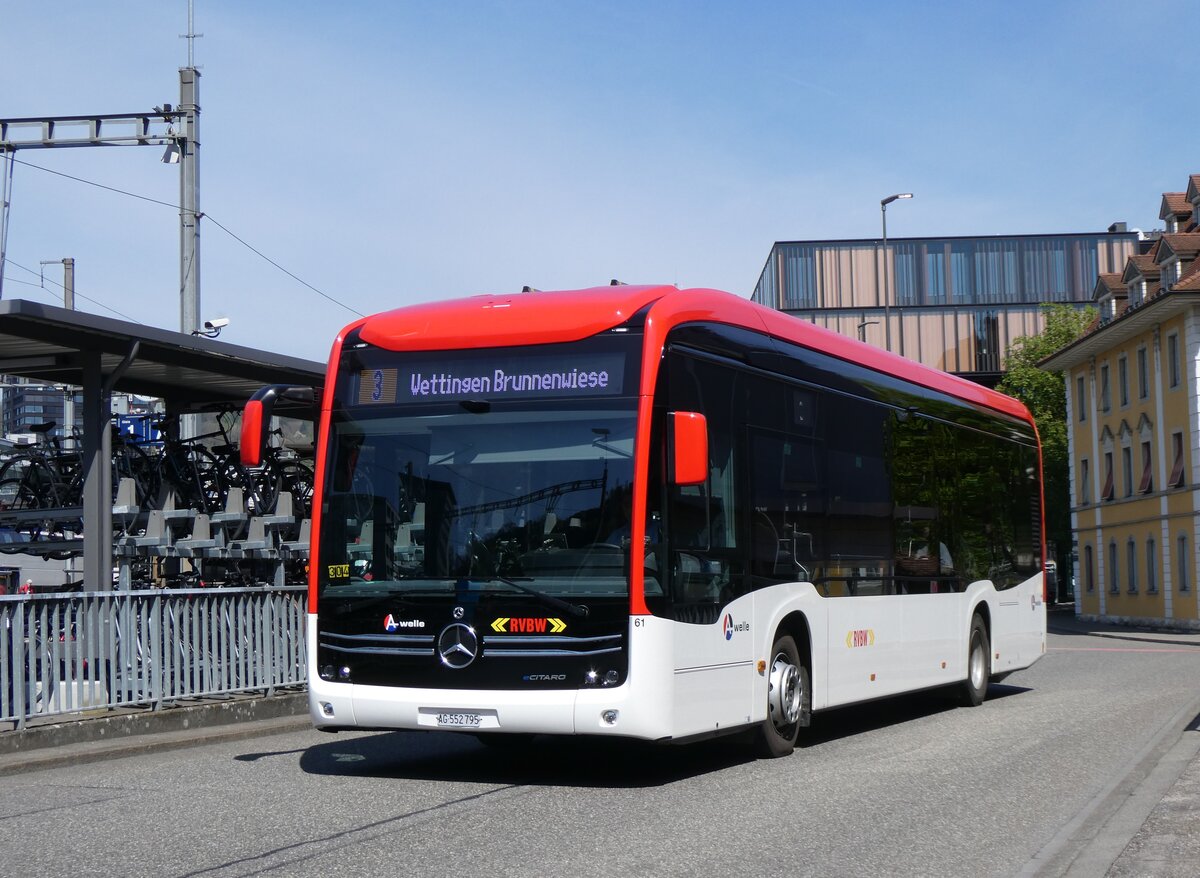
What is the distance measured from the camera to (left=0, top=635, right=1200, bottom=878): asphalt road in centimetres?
755

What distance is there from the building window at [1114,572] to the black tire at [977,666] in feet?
138

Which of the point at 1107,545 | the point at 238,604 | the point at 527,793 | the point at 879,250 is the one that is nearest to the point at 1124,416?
the point at 1107,545

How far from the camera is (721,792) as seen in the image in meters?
10.1

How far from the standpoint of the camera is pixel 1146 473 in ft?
173

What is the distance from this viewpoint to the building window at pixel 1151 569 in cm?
5288

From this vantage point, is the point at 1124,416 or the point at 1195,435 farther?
the point at 1124,416

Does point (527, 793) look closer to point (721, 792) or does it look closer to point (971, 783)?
point (721, 792)

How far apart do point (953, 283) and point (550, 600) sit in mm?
86148

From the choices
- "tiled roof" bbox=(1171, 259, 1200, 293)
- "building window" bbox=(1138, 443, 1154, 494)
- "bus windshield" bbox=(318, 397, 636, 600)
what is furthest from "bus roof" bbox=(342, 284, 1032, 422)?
"building window" bbox=(1138, 443, 1154, 494)

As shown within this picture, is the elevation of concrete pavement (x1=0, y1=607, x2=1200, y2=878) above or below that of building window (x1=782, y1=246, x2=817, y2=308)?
below

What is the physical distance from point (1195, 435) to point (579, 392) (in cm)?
4153

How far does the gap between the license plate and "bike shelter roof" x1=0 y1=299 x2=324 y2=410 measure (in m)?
5.61

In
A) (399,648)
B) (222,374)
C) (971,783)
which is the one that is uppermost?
(222,374)

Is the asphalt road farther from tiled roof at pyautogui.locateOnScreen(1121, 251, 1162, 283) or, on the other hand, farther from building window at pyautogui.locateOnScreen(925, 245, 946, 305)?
building window at pyautogui.locateOnScreen(925, 245, 946, 305)
